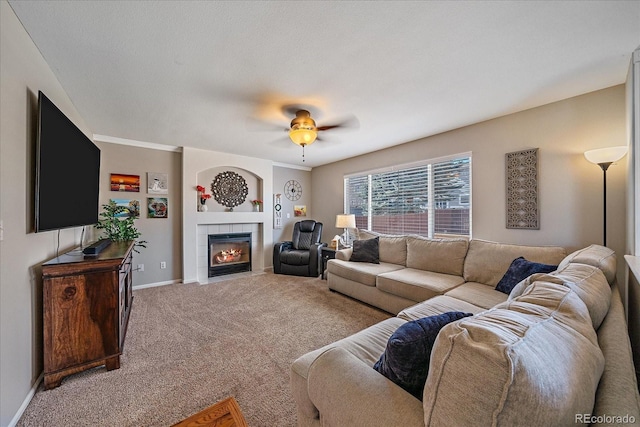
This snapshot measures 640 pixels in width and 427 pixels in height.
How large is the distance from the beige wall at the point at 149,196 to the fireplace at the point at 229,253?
23.0 inches

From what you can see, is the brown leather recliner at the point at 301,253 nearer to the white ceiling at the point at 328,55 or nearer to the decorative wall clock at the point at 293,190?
the decorative wall clock at the point at 293,190

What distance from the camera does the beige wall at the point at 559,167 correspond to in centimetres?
232

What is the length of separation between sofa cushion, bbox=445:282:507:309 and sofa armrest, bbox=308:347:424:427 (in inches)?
62.6

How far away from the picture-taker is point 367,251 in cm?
371

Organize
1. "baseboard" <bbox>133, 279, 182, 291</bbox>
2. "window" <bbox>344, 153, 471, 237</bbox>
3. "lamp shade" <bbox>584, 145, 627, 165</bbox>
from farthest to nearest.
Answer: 1. "baseboard" <bbox>133, 279, 182, 291</bbox>
2. "window" <bbox>344, 153, 471, 237</bbox>
3. "lamp shade" <bbox>584, 145, 627, 165</bbox>

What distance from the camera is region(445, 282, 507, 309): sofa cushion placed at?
2.06 meters

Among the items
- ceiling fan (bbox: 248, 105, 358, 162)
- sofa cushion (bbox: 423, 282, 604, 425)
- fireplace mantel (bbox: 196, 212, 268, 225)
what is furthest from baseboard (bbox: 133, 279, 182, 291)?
sofa cushion (bbox: 423, 282, 604, 425)

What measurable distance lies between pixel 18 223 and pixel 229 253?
3602mm

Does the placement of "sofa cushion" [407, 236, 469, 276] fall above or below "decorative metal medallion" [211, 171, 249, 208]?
below

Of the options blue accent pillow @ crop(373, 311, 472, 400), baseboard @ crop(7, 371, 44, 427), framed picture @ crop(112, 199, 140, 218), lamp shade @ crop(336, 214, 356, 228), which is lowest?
baseboard @ crop(7, 371, 44, 427)

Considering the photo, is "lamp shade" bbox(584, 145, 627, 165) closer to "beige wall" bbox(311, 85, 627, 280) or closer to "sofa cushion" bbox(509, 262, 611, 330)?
"beige wall" bbox(311, 85, 627, 280)

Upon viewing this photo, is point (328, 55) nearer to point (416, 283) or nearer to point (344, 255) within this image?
point (416, 283)

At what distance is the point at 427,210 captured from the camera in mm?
3855

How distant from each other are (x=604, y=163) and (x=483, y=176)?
1.09 metres
